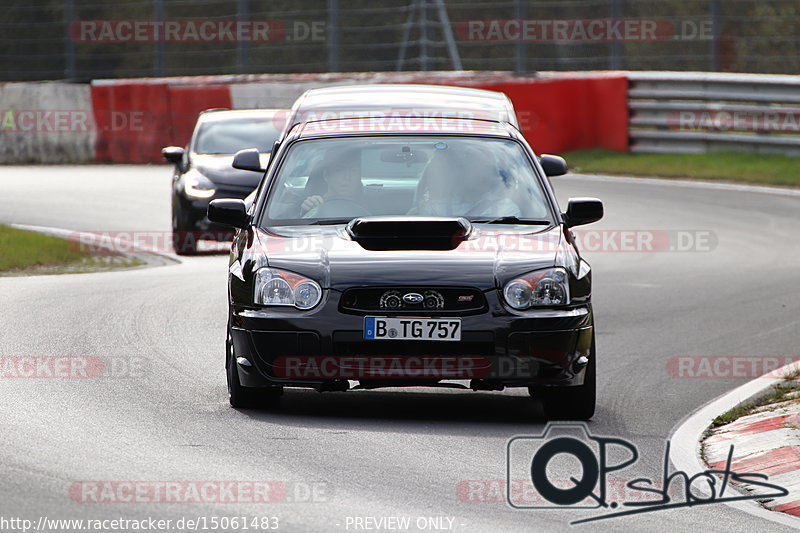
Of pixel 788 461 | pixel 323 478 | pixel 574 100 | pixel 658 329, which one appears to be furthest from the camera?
pixel 574 100

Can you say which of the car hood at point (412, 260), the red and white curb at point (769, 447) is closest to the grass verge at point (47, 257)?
the car hood at point (412, 260)

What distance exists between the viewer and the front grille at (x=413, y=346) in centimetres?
788

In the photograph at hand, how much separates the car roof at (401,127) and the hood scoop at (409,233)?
1.04 metres

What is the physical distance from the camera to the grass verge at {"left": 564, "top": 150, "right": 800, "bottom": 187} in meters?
22.5

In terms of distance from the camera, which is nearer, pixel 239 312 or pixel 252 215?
pixel 239 312

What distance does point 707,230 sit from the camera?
17.6 metres

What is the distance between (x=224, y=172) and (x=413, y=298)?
31.8 feet

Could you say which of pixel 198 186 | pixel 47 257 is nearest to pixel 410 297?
pixel 47 257

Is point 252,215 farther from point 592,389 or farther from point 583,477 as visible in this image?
point 583,477

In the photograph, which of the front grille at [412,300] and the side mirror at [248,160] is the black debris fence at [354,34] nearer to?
the side mirror at [248,160]

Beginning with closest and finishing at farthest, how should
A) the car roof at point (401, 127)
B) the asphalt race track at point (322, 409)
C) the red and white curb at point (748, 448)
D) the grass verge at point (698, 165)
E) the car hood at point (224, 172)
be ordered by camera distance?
the asphalt race track at point (322, 409)
the red and white curb at point (748, 448)
the car roof at point (401, 127)
the car hood at point (224, 172)
the grass verge at point (698, 165)

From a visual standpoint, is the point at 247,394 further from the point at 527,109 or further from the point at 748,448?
the point at 527,109

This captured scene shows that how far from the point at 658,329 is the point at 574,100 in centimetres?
1380

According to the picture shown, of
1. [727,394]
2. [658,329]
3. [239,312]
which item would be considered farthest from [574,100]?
[239,312]
